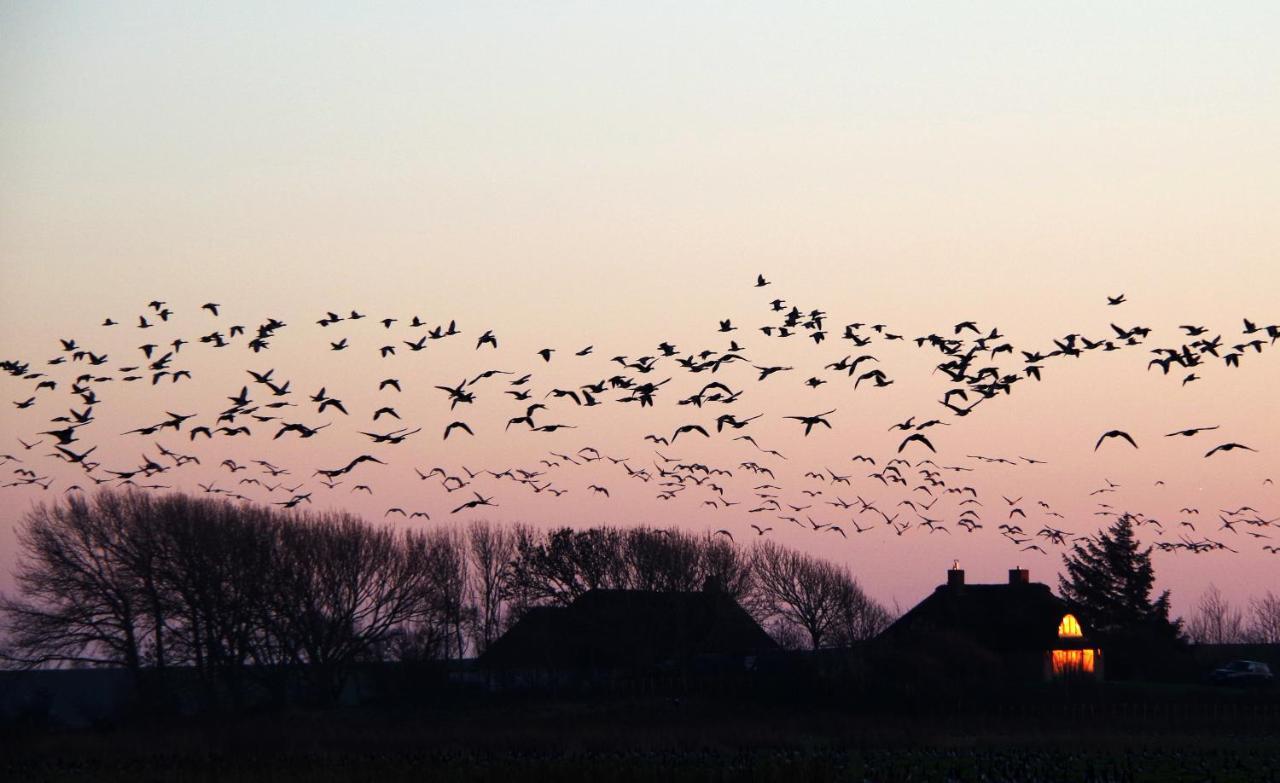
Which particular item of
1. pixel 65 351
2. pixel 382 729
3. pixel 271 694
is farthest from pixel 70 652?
pixel 65 351

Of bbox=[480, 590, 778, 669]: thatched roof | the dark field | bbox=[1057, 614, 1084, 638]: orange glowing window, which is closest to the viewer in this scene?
the dark field

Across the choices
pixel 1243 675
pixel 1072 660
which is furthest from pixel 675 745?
pixel 1072 660

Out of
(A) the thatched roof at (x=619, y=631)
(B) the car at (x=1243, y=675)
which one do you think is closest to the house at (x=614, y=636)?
(A) the thatched roof at (x=619, y=631)

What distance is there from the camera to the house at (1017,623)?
91.8 m

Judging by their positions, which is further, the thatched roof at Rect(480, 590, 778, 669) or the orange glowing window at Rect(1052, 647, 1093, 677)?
the orange glowing window at Rect(1052, 647, 1093, 677)

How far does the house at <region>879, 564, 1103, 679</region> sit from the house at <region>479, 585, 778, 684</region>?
1107 centimetres

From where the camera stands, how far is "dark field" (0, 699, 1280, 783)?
132ft

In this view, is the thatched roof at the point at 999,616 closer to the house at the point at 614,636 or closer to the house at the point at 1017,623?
the house at the point at 1017,623

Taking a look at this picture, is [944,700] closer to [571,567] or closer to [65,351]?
[571,567]

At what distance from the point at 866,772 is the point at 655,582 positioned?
55.4m

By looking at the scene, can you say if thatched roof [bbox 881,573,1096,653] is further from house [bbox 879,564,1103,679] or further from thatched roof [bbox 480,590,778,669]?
thatched roof [bbox 480,590,778,669]

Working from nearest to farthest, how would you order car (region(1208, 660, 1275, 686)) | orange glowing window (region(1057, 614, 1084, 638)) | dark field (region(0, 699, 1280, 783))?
dark field (region(0, 699, 1280, 783)) → car (region(1208, 660, 1275, 686)) → orange glowing window (region(1057, 614, 1084, 638))

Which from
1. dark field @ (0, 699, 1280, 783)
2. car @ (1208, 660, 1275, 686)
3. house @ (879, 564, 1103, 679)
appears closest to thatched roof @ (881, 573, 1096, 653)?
house @ (879, 564, 1103, 679)

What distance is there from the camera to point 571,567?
314 ft
